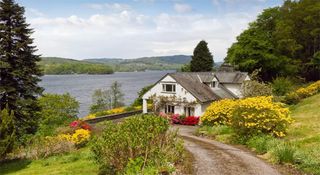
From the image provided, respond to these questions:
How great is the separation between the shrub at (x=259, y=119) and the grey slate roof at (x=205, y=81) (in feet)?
54.8

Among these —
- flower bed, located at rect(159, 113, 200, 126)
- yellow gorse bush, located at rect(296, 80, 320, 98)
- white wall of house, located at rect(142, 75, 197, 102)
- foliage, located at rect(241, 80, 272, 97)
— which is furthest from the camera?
yellow gorse bush, located at rect(296, 80, 320, 98)

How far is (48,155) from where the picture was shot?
25734mm

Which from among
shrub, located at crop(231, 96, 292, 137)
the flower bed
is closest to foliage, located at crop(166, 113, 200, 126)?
the flower bed

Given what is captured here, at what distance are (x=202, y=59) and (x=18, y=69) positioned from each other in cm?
5736

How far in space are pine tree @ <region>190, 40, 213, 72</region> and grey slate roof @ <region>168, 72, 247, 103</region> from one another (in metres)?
29.9

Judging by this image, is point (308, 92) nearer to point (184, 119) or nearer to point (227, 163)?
point (184, 119)

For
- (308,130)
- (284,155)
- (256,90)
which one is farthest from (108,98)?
(284,155)

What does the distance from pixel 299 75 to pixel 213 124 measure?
1570 inches

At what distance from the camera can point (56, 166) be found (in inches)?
830

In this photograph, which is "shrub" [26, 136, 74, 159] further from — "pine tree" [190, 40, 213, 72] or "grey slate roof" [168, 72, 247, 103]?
"pine tree" [190, 40, 213, 72]

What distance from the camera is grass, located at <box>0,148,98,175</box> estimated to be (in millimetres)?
18286

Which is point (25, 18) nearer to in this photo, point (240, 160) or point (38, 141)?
point (38, 141)

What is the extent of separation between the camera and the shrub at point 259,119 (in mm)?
24438

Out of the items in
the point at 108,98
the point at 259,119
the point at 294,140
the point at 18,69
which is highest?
the point at 18,69
